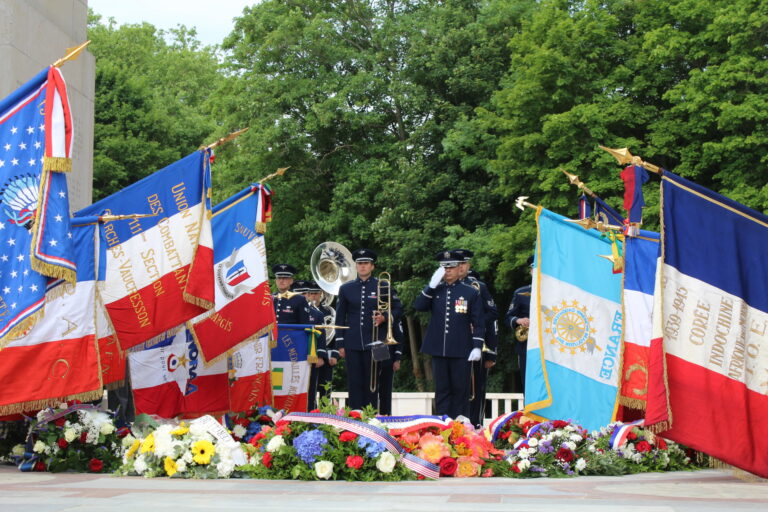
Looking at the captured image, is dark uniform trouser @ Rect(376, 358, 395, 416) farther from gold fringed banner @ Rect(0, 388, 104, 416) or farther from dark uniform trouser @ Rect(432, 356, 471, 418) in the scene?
gold fringed banner @ Rect(0, 388, 104, 416)

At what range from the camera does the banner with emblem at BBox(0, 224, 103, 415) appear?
766 cm

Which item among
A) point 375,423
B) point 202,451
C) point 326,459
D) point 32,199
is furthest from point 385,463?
point 32,199

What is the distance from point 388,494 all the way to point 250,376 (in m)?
4.98

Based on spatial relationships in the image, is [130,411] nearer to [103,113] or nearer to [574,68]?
[574,68]

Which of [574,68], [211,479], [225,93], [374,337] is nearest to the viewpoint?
[211,479]

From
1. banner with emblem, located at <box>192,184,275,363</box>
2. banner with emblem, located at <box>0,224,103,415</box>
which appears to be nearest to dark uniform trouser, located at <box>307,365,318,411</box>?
banner with emblem, located at <box>192,184,275,363</box>

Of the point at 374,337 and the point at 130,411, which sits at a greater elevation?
the point at 374,337

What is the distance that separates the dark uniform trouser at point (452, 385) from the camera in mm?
10727

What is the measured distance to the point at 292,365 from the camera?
12.2m

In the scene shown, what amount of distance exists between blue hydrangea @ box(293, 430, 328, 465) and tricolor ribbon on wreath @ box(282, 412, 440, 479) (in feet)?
0.61

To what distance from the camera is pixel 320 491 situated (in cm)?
634

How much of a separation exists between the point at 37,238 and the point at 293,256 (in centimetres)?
2042

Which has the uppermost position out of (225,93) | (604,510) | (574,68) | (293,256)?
(225,93)

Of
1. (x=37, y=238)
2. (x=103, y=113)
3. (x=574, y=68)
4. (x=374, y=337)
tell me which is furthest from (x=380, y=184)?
(x=37, y=238)
